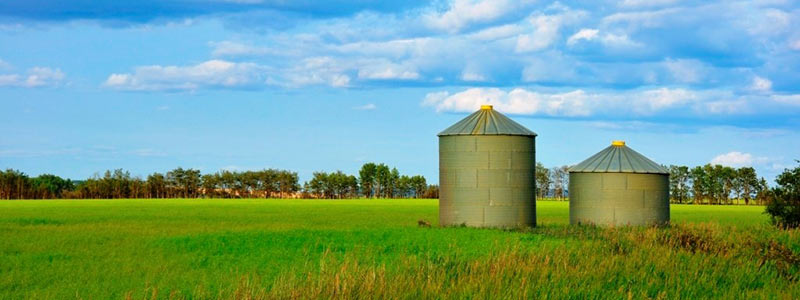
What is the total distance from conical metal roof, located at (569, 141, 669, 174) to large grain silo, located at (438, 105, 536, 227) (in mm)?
2743

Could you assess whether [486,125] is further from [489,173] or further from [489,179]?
[489,179]

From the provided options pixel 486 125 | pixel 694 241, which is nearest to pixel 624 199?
pixel 486 125

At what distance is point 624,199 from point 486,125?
17.5ft

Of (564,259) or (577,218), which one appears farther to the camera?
(577,218)

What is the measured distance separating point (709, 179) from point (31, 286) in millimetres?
86639

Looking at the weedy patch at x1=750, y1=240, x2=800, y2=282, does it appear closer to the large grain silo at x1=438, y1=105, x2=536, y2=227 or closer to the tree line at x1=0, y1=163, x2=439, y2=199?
the large grain silo at x1=438, y1=105, x2=536, y2=227

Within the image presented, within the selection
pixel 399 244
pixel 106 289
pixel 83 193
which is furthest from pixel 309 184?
pixel 106 289

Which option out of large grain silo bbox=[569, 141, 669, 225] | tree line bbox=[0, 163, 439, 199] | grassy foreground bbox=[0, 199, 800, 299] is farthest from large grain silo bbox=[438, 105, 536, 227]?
tree line bbox=[0, 163, 439, 199]

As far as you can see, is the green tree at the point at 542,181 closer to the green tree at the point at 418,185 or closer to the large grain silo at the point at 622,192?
the green tree at the point at 418,185

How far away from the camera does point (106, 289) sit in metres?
13.5

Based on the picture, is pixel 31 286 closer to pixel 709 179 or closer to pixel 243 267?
pixel 243 267

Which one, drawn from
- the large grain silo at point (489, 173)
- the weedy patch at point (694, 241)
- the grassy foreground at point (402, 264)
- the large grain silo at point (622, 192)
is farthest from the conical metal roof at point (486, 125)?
the weedy patch at point (694, 241)

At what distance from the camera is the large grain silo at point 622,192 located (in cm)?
2600

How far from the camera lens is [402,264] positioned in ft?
48.1
